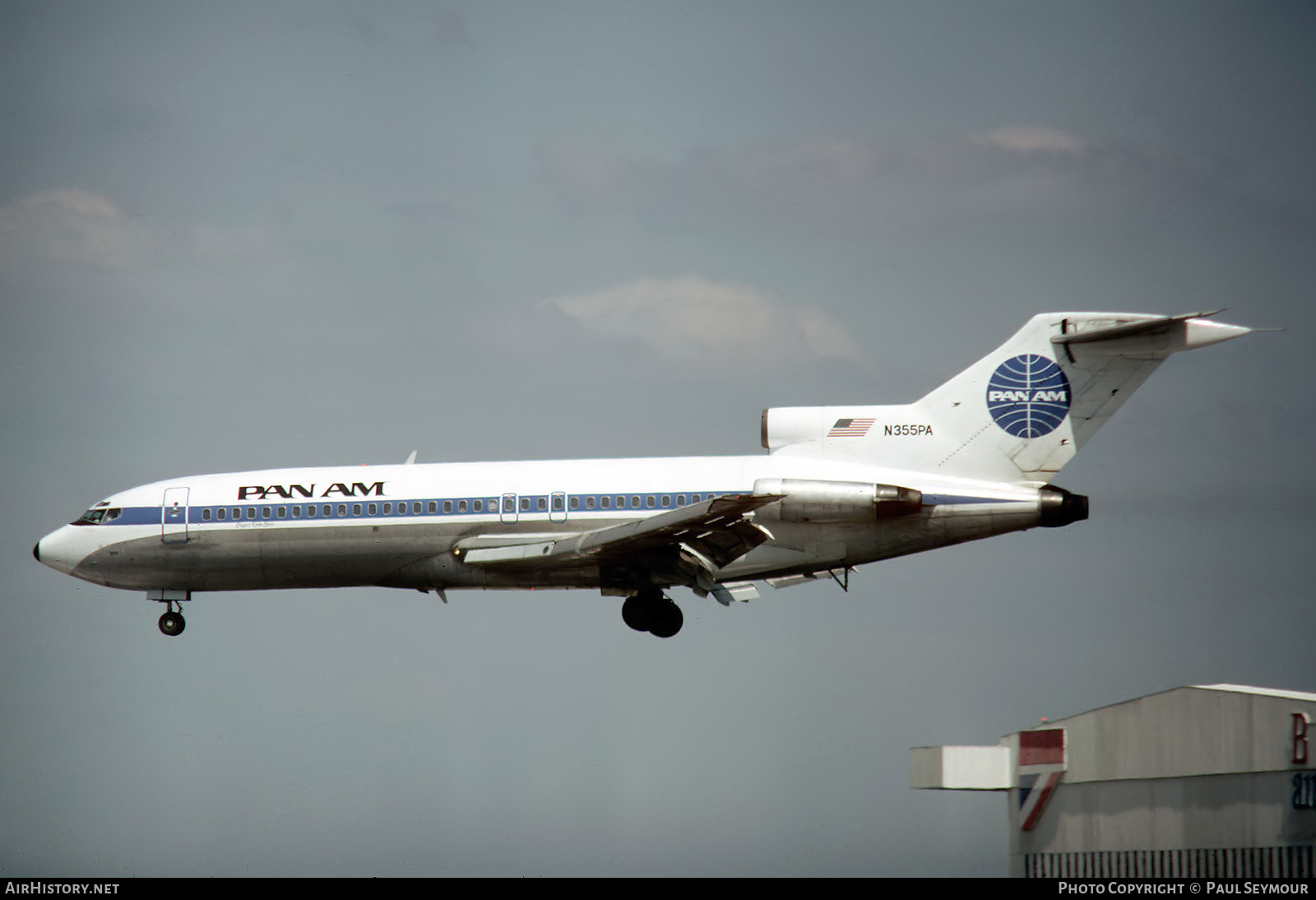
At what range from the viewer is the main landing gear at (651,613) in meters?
35.6

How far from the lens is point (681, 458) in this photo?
34844 mm

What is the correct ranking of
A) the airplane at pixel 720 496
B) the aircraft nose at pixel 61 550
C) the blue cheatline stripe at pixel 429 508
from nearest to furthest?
1. the airplane at pixel 720 496
2. the blue cheatline stripe at pixel 429 508
3. the aircraft nose at pixel 61 550

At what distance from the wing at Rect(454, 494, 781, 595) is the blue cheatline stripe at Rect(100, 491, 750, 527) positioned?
0.52 meters

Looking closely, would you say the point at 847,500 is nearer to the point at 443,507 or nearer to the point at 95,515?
the point at 443,507

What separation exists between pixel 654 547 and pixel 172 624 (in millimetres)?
12684

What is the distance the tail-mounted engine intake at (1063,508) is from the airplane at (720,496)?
5 centimetres

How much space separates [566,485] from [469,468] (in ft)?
7.73

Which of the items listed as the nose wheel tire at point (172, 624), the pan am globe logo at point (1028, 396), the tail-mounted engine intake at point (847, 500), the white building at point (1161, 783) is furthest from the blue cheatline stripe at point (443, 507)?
the white building at point (1161, 783)

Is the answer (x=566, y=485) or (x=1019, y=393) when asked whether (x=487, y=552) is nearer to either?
(x=566, y=485)

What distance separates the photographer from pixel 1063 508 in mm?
32844

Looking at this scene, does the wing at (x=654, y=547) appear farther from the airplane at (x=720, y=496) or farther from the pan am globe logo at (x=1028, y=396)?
the pan am globe logo at (x=1028, y=396)

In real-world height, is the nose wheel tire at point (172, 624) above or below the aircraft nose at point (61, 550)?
below

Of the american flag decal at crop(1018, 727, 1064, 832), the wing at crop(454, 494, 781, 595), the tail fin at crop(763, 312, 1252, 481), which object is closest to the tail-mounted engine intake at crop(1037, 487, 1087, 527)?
the tail fin at crop(763, 312, 1252, 481)

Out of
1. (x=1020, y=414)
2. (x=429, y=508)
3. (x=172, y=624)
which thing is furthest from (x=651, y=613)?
(x=172, y=624)
